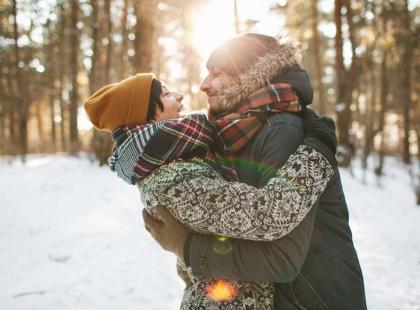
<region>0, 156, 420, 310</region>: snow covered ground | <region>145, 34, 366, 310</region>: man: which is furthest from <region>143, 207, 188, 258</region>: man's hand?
<region>0, 156, 420, 310</region>: snow covered ground

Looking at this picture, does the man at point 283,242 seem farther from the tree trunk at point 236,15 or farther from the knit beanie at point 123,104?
the tree trunk at point 236,15

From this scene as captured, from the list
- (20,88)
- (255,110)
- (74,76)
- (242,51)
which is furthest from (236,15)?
(20,88)

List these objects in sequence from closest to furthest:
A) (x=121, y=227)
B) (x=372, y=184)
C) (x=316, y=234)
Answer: (x=316, y=234)
(x=121, y=227)
(x=372, y=184)

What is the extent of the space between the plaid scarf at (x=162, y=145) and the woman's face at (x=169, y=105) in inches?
7.0

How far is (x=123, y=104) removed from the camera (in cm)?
166

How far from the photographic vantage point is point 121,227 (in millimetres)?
6289

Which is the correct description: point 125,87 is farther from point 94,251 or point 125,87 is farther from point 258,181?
point 94,251

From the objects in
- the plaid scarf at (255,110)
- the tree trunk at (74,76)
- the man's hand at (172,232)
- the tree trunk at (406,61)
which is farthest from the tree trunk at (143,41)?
the man's hand at (172,232)

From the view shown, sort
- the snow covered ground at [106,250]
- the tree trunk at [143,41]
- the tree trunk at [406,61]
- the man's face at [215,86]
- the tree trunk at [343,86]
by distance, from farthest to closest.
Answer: the tree trunk at [406,61] → the tree trunk at [343,86] → the tree trunk at [143,41] → the snow covered ground at [106,250] → the man's face at [215,86]

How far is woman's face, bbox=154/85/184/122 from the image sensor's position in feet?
5.72

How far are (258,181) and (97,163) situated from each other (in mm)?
11381

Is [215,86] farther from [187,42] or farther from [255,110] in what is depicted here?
[187,42]

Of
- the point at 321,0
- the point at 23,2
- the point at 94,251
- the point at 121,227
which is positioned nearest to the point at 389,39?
the point at 321,0

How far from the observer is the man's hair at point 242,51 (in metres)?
1.66
